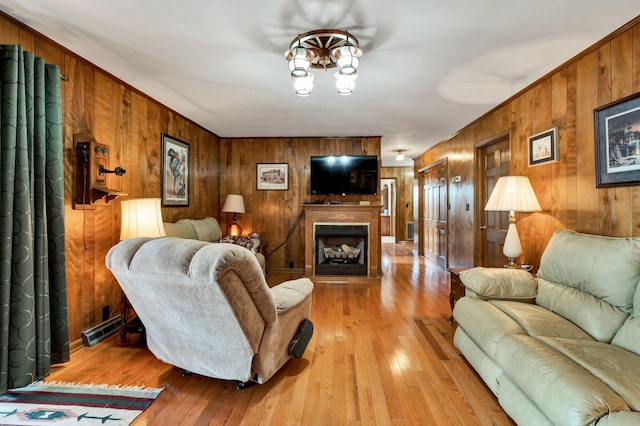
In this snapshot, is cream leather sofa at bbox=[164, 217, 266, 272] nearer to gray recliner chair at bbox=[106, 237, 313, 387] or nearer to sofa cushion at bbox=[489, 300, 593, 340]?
gray recliner chair at bbox=[106, 237, 313, 387]

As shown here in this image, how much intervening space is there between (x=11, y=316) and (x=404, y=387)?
2486 mm

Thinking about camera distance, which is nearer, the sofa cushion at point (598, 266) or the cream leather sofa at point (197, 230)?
the sofa cushion at point (598, 266)

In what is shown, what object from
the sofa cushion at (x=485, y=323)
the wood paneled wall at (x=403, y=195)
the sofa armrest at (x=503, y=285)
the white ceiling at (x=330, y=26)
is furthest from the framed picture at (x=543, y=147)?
the wood paneled wall at (x=403, y=195)

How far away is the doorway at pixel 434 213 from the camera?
556 cm

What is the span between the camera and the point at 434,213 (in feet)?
20.4

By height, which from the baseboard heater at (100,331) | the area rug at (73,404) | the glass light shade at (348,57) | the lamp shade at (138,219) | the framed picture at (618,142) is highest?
the glass light shade at (348,57)

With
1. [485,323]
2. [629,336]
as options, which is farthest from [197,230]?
[629,336]

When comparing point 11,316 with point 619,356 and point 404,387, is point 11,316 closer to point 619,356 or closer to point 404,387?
point 404,387

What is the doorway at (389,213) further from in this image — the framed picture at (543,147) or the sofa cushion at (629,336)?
the sofa cushion at (629,336)

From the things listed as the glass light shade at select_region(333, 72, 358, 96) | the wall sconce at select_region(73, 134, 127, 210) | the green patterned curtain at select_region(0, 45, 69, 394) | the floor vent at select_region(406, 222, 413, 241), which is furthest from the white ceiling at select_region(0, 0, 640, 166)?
the floor vent at select_region(406, 222, 413, 241)

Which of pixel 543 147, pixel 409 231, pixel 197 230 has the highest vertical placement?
pixel 543 147

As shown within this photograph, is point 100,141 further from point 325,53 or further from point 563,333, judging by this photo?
point 563,333

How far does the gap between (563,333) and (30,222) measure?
333cm

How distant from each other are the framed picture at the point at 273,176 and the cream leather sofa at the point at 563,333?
3.55 metres
